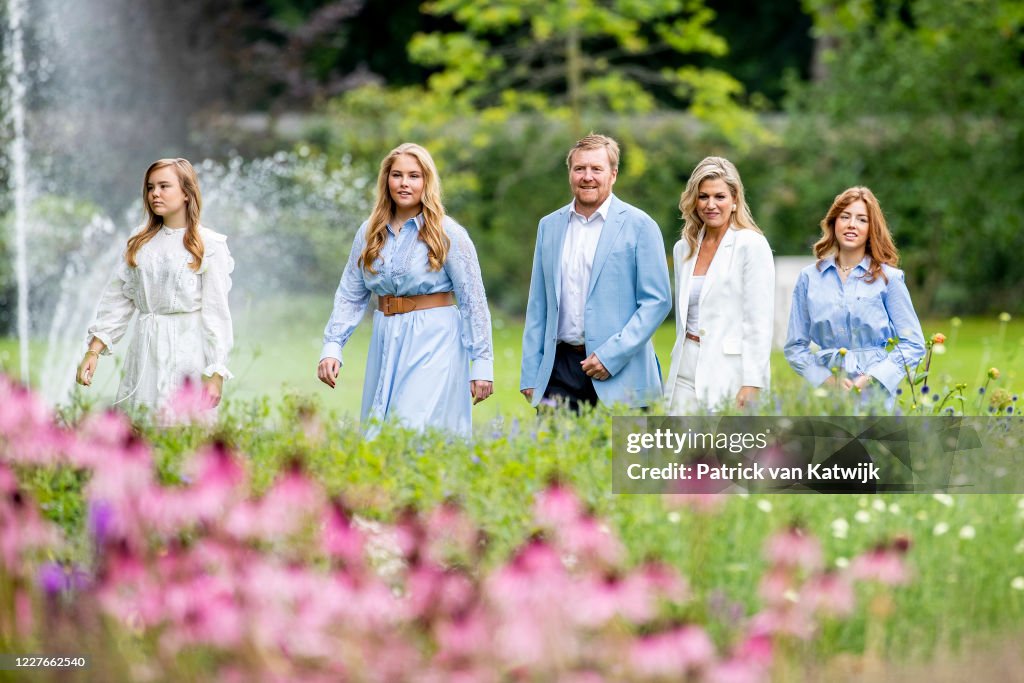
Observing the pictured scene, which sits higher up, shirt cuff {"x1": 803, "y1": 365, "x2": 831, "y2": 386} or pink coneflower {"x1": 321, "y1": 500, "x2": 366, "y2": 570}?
shirt cuff {"x1": 803, "y1": 365, "x2": 831, "y2": 386}

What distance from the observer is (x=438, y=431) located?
5.27 meters

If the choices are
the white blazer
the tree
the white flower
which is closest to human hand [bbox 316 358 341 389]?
the white blazer

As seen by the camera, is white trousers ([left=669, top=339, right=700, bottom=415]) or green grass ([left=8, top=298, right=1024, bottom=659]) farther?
white trousers ([left=669, top=339, right=700, bottom=415])

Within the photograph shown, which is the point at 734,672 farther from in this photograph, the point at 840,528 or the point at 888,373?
the point at 888,373

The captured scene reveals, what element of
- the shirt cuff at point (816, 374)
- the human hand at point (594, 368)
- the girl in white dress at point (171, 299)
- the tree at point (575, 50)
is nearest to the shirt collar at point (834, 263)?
the shirt cuff at point (816, 374)

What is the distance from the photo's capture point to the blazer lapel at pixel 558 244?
5805 mm

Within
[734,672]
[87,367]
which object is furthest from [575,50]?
[734,672]

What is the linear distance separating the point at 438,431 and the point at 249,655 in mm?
2158

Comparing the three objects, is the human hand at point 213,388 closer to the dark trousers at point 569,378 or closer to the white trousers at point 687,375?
the dark trousers at point 569,378

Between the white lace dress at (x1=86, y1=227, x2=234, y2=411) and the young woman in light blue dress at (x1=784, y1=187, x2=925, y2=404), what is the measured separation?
232 cm

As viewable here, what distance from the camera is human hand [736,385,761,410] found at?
17.9 ft

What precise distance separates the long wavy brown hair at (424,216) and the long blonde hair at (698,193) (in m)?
0.96

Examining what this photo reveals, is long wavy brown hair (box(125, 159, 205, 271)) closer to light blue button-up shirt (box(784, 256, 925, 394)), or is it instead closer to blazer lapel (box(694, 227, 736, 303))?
blazer lapel (box(694, 227, 736, 303))

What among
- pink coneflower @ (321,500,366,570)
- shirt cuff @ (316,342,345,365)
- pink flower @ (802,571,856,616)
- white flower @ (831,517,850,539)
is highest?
shirt cuff @ (316,342,345,365)
